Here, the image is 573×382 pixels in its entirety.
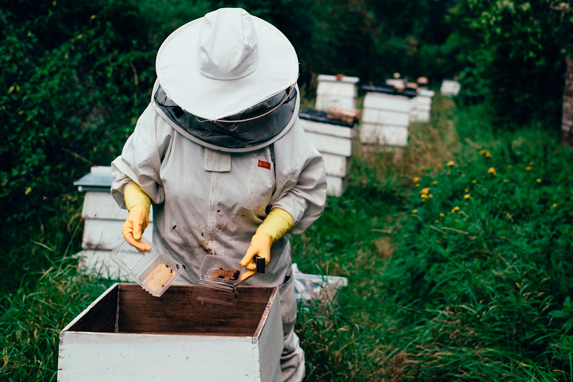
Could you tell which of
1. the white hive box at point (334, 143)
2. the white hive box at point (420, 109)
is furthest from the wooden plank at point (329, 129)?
the white hive box at point (420, 109)

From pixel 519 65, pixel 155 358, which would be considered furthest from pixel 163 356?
pixel 519 65

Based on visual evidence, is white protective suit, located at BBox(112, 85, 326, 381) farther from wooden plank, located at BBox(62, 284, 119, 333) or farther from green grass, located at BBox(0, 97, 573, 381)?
green grass, located at BBox(0, 97, 573, 381)

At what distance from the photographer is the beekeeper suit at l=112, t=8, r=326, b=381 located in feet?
6.33

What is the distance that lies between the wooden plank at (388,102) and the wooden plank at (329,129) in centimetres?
183

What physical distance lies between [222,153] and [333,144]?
3.50 m

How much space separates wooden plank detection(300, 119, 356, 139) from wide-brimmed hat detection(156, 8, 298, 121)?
3.35 m

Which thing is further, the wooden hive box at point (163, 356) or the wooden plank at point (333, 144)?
the wooden plank at point (333, 144)

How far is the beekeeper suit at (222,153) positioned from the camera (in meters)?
1.93

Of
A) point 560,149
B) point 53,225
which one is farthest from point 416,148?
point 53,225

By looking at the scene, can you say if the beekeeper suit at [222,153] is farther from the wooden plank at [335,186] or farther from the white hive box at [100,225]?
the wooden plank at [335,186]

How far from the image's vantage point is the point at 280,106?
209cm

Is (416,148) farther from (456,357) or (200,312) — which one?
(200,312)

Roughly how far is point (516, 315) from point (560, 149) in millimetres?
3370

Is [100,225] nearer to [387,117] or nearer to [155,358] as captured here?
[155,358]
